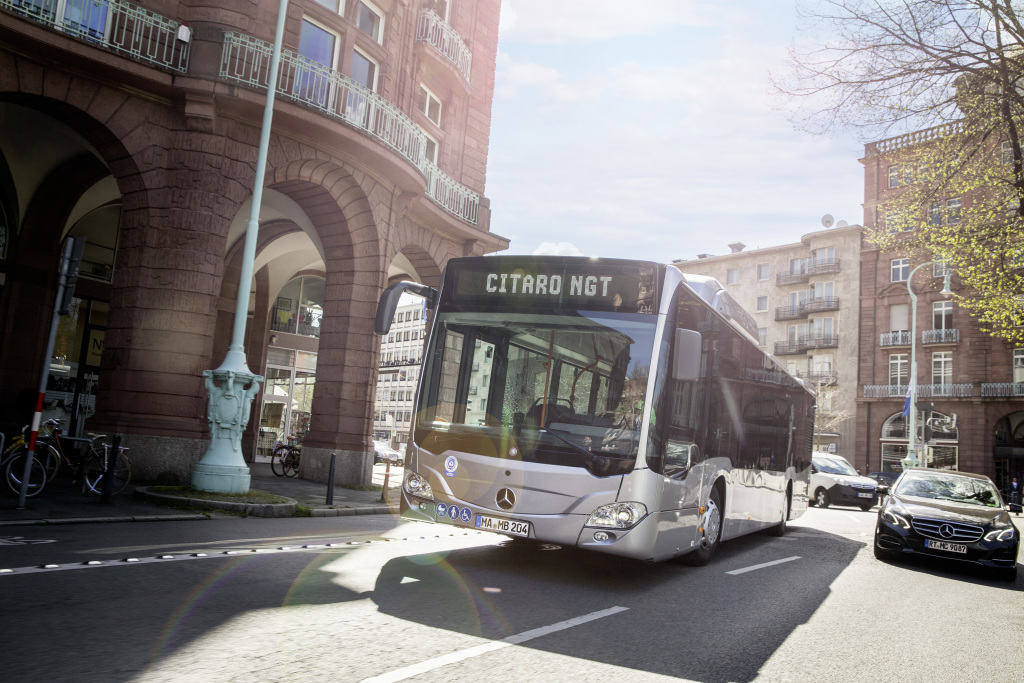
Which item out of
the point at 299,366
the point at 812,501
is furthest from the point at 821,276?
the point at 299,366

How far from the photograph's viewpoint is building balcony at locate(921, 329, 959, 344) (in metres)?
50.3

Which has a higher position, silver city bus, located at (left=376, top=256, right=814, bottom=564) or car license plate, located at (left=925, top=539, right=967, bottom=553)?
silver city bus, located at (left=376, top=256, right=814, bottom=564)

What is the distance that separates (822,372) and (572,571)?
56.4m

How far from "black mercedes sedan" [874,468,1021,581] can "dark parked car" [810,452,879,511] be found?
45.4ft

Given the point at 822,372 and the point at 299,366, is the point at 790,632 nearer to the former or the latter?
the point at 299,366

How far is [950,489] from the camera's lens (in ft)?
38.2

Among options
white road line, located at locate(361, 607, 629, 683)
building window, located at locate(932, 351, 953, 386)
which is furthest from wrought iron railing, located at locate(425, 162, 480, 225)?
building window, located at locate(932, 351, 953, 386)

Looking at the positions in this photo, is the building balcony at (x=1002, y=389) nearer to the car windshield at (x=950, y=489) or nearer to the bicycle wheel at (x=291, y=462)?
the car windshield at (x=950, y=489)

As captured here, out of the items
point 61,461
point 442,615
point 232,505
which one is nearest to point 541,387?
point 442,615

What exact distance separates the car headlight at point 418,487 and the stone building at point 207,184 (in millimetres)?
7758

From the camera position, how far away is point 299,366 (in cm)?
2592

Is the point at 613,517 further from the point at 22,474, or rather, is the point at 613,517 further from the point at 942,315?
the point at 942,315

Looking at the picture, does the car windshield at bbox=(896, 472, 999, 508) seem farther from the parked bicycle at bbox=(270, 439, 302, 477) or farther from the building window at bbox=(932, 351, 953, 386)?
the building window at bbox=(932, 351, 953, 386)

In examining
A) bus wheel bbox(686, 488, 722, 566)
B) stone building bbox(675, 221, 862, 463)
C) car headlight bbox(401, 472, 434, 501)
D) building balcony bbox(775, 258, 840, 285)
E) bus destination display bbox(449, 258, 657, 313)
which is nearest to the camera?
bus destination display bbox(449, 258, 657, 313)
